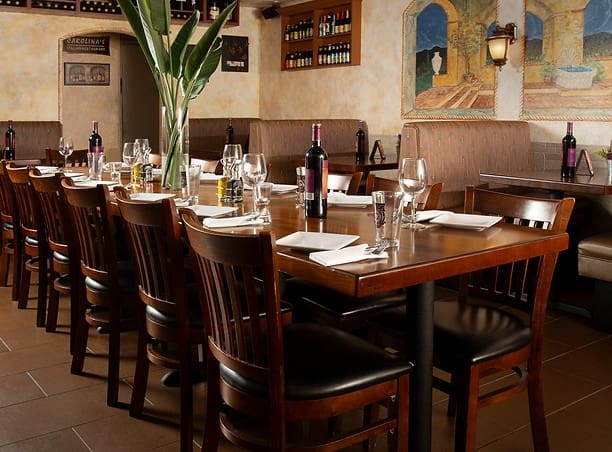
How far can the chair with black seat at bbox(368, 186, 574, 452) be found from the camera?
2.18 meters

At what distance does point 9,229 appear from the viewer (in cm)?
A: 461

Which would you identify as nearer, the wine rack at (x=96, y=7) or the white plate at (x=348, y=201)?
the white plate at (x=348, y=201)

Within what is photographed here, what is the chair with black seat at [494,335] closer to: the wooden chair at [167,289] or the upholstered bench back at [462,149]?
the wooden chair at [167,289]

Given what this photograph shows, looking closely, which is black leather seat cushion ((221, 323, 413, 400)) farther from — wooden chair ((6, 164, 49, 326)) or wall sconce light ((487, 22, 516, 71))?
wall sconce light ((487, 22, 516, 71))

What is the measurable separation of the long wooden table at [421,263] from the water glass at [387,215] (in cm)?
5

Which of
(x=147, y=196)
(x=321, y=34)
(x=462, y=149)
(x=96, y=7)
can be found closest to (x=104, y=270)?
(x=147, y=196)

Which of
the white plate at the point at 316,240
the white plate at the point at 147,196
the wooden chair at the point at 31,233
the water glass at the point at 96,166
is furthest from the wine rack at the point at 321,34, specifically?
the white plate at the point at 316,240

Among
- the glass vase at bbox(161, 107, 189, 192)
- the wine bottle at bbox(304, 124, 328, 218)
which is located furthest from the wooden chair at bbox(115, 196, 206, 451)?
the glass vase at bbox(161, 107, 189, 192)

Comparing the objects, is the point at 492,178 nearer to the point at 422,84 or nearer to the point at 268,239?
the point at 422,84

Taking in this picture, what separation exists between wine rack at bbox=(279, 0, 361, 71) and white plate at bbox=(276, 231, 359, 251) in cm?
601

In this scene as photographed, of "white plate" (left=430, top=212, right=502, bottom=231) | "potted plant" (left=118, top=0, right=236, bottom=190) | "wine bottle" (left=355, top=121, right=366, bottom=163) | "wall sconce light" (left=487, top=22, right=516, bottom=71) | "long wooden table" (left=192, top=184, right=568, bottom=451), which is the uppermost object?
"wall sconce light" (left=487, top=22, right=516, bottom=71)

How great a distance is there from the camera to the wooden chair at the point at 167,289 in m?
2.32

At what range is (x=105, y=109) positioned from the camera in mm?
10273

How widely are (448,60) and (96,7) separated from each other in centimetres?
407
